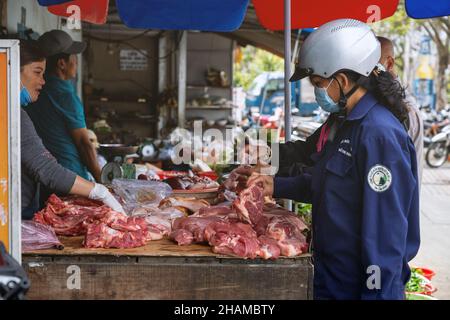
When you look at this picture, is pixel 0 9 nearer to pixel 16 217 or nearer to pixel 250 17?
pixel 16 217

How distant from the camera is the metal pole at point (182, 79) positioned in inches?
538

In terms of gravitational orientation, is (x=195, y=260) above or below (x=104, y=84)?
below

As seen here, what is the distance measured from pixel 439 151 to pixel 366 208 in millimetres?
14733

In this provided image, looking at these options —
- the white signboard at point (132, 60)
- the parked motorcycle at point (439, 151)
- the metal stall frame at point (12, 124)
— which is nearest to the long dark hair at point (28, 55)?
the metal stall frame at point (12, 124)

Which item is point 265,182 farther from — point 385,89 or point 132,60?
point 132,60

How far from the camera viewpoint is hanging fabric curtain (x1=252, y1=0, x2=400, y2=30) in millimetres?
6047

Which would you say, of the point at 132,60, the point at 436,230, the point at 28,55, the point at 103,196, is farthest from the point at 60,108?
the point at 132,60

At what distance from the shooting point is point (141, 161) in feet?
29.8

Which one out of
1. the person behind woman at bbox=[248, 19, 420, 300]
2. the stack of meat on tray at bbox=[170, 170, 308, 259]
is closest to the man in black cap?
the stack of meat on tray at bbox=[170, 170, 308, 259]

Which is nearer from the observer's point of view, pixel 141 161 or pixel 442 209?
pixel 141 161

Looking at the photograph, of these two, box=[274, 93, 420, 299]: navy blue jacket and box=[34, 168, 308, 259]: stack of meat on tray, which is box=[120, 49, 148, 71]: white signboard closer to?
box=[34, 168, 308, 259]: stack of meat on tray

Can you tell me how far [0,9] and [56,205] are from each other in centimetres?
264
